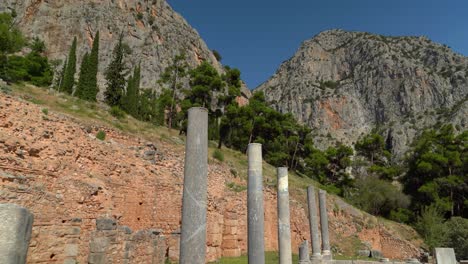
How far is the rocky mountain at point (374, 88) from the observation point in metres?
92.9

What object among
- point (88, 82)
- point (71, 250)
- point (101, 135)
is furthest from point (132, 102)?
Result: point (71, 250)

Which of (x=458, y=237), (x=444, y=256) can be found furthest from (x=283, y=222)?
(x=458, y=237)

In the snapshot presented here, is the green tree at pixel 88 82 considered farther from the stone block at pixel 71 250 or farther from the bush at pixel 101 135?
the stone block at pixel 71 250

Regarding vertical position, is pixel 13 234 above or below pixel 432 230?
below

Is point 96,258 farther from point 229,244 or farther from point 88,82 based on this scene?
point 88,82

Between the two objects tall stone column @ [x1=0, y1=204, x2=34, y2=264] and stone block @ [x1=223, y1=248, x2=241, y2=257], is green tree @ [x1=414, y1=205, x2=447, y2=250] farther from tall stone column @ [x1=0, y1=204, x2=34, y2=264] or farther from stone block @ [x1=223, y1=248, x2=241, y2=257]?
tall stone column @ [x1=0, y1=204, x2=34, y2=264]

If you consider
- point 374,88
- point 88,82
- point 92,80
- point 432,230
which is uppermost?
point 374,88

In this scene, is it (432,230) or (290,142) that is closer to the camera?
(432,230)

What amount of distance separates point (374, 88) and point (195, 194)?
111 metres

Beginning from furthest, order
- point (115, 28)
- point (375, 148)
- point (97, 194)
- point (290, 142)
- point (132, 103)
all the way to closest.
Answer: point (115, 28) → point (375, 148) → point (290, 142) → point (132, 103) → point (97, 194)

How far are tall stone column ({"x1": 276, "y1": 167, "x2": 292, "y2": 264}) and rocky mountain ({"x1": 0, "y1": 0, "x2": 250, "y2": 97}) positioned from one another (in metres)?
63.1

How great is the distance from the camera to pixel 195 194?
22.4 ft

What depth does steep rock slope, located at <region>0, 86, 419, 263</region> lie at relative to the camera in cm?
992

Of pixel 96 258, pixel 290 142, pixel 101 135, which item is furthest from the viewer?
pixel 290 142
